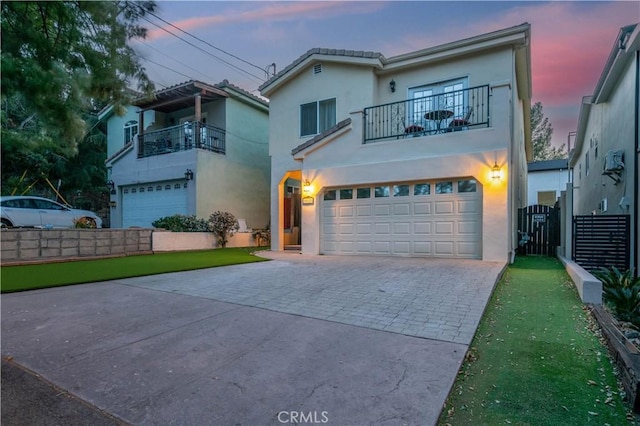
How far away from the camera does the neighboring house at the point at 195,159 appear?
49.1 ft

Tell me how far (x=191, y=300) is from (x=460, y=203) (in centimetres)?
736

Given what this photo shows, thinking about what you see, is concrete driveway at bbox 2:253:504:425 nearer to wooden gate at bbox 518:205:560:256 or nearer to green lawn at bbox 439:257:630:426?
green lawn at bbox 439:257:630:426

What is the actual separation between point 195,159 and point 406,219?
957 centimetres

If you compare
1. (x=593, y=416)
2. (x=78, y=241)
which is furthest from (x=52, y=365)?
(x=78, y=241)

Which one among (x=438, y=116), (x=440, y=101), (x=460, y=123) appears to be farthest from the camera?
(x=440, y=101)

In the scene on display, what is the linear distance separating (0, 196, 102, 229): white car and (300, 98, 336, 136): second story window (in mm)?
8371

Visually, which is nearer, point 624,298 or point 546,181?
point 624,298

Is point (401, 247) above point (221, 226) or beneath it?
beneath

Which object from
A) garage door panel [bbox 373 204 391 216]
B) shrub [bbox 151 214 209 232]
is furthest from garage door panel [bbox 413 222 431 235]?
shrub [bbox 151 214 209 232]

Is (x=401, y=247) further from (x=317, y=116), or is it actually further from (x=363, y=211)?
(x=317, y=116)

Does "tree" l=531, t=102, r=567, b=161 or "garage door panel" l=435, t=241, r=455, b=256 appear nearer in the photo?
"garage door panel" l=435, t=241, r=455, b=256

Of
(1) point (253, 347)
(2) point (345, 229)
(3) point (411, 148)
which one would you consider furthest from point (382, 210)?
(1) point (253, 347)

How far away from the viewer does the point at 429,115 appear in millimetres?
10250

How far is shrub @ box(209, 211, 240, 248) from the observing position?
1397cm
